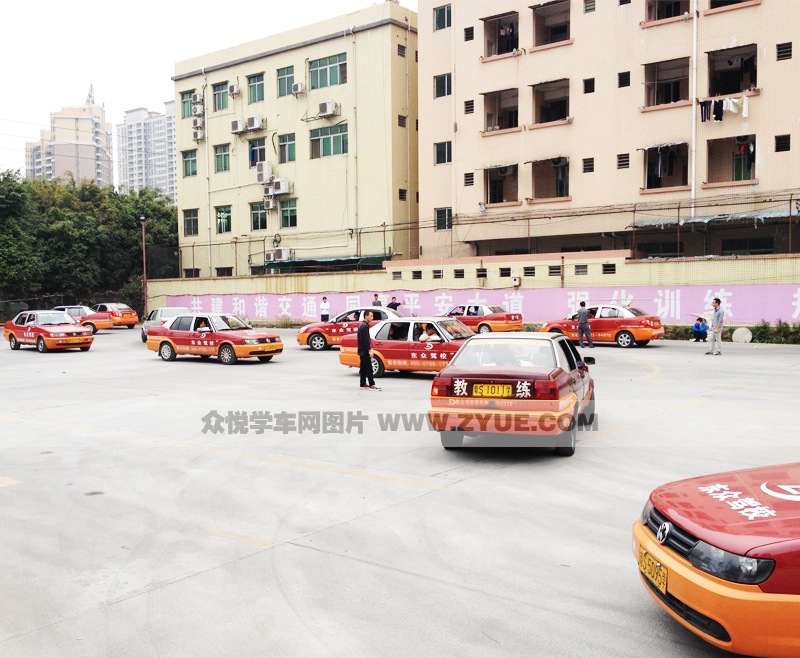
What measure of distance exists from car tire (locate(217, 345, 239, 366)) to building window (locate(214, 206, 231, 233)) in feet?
95.5

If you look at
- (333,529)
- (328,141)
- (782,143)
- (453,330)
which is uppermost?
(328,141)

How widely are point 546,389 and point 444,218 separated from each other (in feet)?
107

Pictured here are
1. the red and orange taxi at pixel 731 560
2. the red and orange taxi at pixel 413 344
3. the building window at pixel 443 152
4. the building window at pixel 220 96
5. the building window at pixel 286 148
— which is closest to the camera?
the red and orange taxi at pixel 731 560

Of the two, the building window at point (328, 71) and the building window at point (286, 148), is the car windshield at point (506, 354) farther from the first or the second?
the building window at point (286, 148)

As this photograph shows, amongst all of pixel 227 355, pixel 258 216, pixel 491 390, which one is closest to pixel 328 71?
pixel 258 216

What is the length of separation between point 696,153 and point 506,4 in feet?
40.1

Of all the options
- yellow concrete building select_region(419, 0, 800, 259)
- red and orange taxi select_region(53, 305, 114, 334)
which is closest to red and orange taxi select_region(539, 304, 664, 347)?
yellow concrete building select_region(419, 0, 800, 259)

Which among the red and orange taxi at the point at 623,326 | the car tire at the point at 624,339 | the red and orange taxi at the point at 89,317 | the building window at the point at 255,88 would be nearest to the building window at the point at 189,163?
the building window at the point at 255,88

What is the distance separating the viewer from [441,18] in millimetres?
39875

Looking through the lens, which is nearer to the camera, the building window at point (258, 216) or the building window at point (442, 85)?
the building window at point (442, 85)

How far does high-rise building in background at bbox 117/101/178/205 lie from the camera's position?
153750 millimetres

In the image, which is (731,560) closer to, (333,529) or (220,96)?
(333,529)

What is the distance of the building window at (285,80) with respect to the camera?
149ft

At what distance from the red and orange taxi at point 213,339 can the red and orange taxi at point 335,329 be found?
324cm
